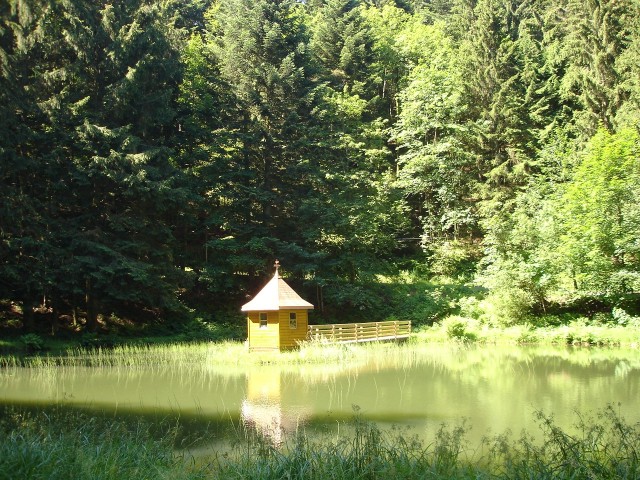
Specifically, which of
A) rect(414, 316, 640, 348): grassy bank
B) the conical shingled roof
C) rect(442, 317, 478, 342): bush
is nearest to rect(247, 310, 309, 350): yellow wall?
the conical shingled roof

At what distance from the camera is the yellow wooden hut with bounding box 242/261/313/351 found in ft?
74.6

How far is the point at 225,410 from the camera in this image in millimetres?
11938

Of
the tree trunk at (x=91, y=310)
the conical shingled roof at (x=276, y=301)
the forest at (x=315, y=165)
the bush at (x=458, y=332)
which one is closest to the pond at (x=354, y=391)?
the conical shingled roof at (x=276, y=301)

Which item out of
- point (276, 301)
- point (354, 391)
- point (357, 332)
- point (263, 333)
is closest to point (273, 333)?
point (263, 333)

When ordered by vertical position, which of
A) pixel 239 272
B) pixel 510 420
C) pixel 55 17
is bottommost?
pixel 510 420

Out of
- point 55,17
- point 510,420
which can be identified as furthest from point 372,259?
point 510,420

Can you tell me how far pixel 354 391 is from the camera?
1412cm

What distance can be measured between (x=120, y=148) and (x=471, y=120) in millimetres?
22063

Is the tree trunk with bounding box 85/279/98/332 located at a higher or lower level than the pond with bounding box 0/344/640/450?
higher

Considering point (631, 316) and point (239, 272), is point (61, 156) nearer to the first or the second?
point (239, 272)

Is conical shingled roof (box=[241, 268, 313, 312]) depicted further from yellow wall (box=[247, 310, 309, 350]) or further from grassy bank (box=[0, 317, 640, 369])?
grassy bank (box=[0, 317, 640, 369])

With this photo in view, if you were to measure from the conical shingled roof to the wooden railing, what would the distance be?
4.89 ft

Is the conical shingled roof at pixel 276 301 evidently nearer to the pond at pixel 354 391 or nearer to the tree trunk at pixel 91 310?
the pond at pixel 354 391

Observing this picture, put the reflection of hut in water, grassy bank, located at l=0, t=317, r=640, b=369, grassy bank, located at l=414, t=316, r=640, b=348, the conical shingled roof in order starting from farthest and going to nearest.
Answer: grassy bank, located at l=414, t=316, r=640, b=348
the conical shingled roof
grassy bank, located at l=0, t=317, r=640, b=369
the reflection of hut in water
